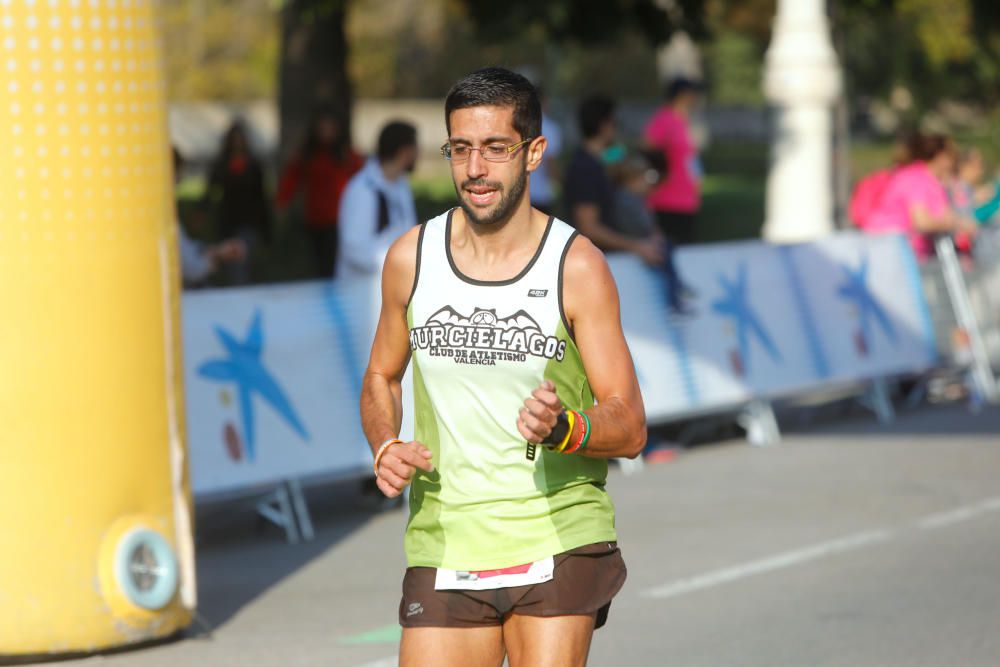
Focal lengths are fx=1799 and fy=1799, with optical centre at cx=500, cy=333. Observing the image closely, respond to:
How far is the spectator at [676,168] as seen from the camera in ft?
47.3

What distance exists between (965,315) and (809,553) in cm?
578

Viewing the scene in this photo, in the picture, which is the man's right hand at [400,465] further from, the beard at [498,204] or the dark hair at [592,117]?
the dark hair at [592,117]

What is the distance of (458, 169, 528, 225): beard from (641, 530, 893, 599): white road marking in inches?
157

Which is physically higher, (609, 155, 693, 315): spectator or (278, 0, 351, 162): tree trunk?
(278, 0, 351, 162): tree trunk

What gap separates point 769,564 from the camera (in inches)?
330

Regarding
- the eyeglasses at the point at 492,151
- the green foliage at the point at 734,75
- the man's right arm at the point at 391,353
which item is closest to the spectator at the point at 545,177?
the man's right arm at the point at 391,353

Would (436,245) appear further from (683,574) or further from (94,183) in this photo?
(683,574)

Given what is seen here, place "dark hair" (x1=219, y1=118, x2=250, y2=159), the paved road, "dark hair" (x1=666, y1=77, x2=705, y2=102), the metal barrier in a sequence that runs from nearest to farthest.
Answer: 1. the paved road
2. the metal barrier
3. "dark hair" (x1=666, y1=77, x2=705, y2=102)
4. "dark hair" (x1=219, y1=118, x2=250, y2=159)

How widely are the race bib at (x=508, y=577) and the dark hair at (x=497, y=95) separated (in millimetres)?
964

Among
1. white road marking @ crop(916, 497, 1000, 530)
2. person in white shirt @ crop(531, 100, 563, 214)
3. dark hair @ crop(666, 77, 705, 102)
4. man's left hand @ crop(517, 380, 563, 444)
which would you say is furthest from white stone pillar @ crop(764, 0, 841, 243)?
man's left hand @ crop(517, 380, 563, 444)

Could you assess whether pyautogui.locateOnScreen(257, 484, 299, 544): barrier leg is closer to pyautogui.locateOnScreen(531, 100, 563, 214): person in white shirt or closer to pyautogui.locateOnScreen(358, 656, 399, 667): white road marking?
pyautogui.locateOnScreen(358, 656, 399, 667): white road marking

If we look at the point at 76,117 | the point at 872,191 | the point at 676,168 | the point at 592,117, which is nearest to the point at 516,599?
the point at 76,117

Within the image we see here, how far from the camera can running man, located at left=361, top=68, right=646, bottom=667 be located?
4008mm

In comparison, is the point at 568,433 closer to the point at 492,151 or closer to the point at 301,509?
the point at 492,151
